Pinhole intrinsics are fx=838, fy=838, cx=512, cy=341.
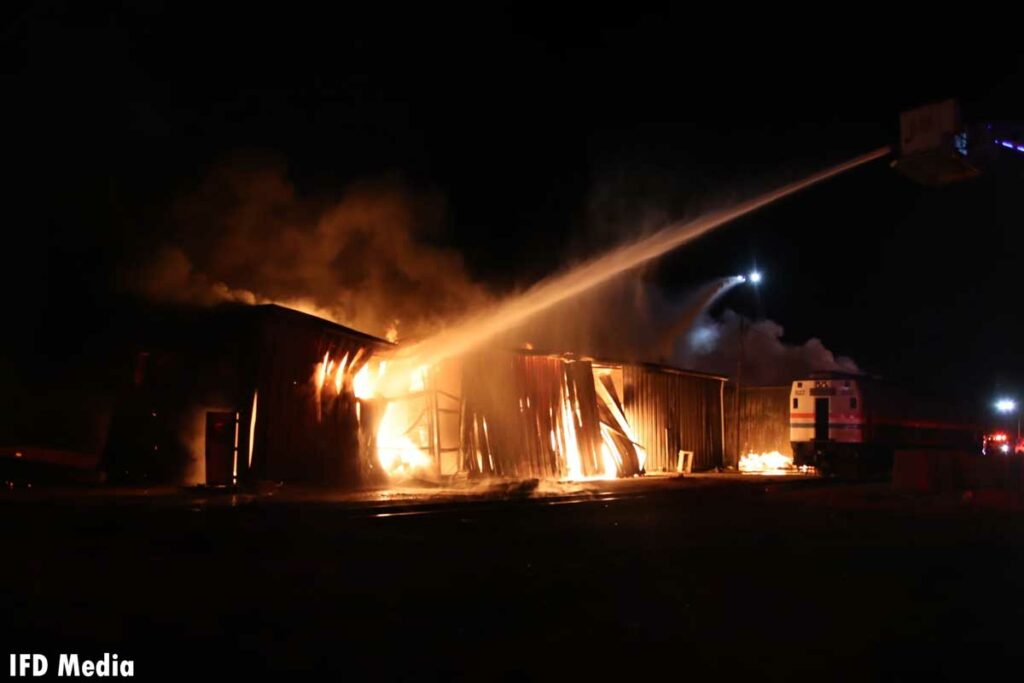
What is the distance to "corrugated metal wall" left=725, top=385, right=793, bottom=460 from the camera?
30845mm

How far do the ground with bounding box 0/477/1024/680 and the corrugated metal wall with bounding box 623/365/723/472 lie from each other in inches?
460

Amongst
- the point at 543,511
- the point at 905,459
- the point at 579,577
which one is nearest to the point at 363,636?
the point at 579,577

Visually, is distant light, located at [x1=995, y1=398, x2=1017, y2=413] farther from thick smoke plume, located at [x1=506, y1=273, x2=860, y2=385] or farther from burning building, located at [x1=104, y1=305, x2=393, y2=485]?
burning building, located at [x1=104, y1=305, x2=393, y2=485]

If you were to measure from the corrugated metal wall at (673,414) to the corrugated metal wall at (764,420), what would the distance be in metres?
3.20

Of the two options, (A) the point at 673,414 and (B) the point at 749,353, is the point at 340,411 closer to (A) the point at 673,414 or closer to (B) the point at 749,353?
(A) the point at 673,414

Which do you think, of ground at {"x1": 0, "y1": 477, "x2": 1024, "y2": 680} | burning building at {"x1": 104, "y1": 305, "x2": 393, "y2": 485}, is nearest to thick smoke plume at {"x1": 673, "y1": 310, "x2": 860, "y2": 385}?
burning building at {"x1": 104, "y1": 305, "x2": 393, "y2": 485}

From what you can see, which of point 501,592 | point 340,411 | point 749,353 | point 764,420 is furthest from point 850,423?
point 501,592

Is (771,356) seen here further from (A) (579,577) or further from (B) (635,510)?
(A) (579,577)

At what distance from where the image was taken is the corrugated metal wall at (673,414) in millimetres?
24438

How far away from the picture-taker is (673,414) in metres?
25.9

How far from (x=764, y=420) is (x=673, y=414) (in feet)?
22.8

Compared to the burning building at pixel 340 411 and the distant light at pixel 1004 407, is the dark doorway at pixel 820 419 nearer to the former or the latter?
the burning building at pixel 340 411

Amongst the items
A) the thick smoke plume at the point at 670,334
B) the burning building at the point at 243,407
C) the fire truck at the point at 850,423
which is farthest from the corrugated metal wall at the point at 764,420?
the burning building at the point at 243,407

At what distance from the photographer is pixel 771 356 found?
143 feet
